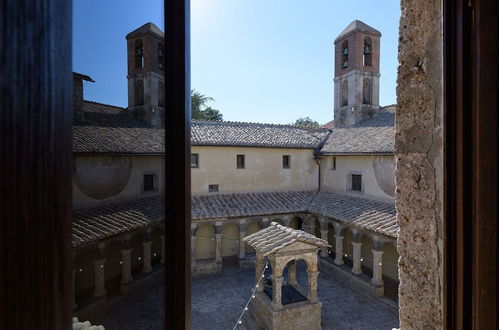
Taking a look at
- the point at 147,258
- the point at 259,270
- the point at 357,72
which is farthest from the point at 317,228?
the point at 147,258

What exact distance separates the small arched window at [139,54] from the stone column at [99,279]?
1.55 ft

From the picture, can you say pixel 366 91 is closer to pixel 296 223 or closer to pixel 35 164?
pixel 296 223

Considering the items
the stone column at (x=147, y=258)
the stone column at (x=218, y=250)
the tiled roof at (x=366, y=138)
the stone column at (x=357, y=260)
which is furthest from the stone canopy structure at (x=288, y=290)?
the stone column at (x=147, y=258)

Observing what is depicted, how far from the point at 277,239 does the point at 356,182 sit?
6.71m

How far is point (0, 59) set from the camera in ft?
1.11

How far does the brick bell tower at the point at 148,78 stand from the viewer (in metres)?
0.75

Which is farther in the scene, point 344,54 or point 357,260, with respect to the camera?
point 344,54

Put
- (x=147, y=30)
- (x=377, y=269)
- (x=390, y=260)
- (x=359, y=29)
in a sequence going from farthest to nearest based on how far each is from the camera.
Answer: (x=359, y=29), (x=390, y=260), (x=377, y=269), (x=147, y=30)

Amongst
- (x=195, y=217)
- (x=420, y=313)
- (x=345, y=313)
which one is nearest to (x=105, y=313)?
(x=420, y=313)

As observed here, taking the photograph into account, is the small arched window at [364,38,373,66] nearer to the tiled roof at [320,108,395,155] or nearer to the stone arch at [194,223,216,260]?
the tiled roof at [320,108,395,155]

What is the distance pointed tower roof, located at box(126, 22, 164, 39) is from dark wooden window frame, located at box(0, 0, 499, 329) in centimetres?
3

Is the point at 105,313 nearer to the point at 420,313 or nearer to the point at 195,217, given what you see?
the point at 420,313

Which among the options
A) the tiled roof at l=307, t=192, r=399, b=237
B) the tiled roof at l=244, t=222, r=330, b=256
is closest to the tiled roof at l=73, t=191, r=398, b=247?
the tiled roof at l=307, t=192, r=399, b=237

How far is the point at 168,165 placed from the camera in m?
0.80
